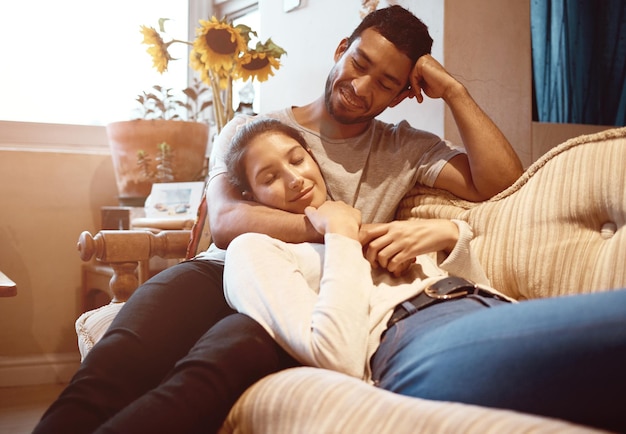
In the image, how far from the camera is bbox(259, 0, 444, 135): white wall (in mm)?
1881

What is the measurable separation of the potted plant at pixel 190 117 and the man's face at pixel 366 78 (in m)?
0.75

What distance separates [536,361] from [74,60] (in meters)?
2.77

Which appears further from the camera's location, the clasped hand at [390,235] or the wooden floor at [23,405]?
the wooden floor at [23,405]

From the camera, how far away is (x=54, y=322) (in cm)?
266

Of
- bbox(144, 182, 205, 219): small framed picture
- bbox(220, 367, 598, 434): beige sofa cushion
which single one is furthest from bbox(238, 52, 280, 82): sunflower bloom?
bbox(220, 367, 598, 434): beige sofa cushion

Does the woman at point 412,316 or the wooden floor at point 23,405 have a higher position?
the woman at point 412,316

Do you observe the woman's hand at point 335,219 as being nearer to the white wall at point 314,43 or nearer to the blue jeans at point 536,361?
the blue jeans at point 536,361

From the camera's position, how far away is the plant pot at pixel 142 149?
256cm

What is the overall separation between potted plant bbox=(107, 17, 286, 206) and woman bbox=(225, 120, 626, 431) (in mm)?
→ 853

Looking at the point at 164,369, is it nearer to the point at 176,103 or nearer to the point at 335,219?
the point at 335,219

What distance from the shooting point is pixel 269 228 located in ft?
4.21

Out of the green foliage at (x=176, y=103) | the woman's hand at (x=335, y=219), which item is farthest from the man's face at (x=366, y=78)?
the green foliage at (x=176, y=103)

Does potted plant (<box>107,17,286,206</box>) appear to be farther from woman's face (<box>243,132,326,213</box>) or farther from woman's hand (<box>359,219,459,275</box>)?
woman's hand (<box>359,219,459,275</box>)

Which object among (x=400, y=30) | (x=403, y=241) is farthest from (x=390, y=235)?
(x=400, y=30)
